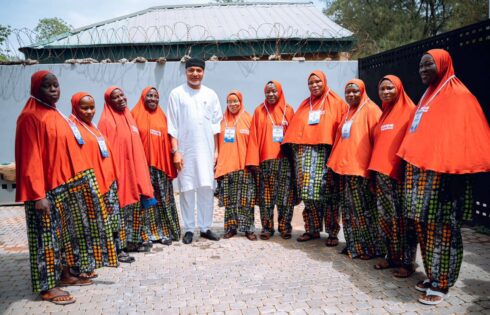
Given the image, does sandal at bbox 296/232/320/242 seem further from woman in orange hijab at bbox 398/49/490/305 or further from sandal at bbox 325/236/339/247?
woman in orange hijab at bbox 398/49/490/305

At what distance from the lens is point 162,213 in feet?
15.6

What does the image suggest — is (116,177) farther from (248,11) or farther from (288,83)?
(248,11)

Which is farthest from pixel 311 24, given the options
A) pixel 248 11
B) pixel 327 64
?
pixel 327 64

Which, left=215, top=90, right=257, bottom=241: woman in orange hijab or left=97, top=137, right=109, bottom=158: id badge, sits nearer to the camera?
left=97, top=137, right=109, bottom=158: id badge

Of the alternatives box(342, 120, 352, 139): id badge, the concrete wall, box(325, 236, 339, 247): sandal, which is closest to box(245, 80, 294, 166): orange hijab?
box(342, 120, 352, 139): id badge

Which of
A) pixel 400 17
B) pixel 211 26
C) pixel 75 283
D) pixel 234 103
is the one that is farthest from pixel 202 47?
pixel 400 17

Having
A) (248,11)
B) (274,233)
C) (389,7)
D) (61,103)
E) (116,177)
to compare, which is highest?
(389,7)

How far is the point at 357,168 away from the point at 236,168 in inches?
60.9

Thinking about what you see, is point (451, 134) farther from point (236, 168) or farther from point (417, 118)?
point (236, 168)

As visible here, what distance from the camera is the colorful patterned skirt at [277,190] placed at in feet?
15.3

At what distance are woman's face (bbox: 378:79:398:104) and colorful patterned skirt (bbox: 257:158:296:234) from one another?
1496 millimetres

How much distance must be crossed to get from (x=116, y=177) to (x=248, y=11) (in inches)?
414

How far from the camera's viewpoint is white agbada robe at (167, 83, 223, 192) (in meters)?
4.70

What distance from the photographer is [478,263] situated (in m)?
3.87
